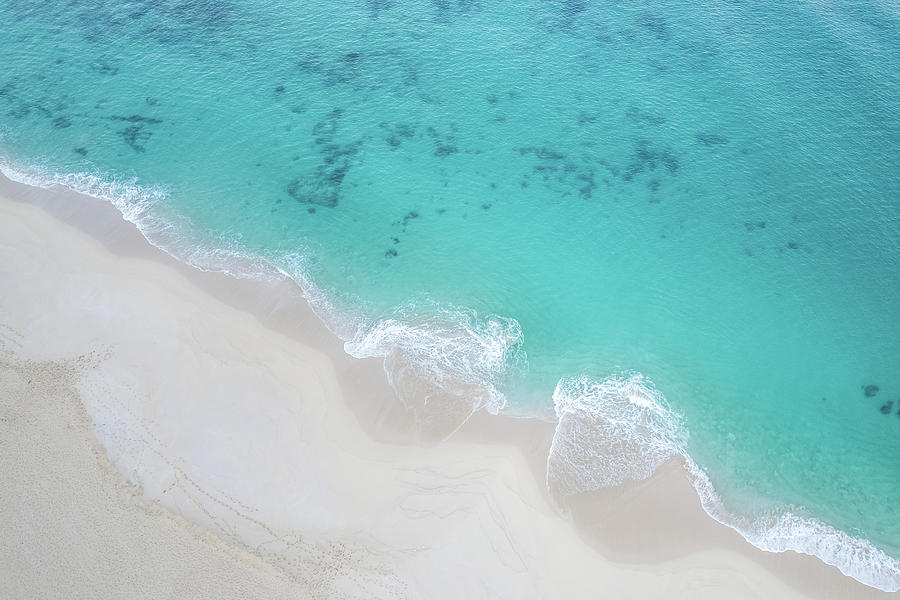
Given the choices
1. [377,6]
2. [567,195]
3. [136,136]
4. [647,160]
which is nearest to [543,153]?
[567,195]

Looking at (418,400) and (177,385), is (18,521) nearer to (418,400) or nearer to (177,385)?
(177,385)

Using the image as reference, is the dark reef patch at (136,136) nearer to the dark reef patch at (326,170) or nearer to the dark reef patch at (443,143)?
the dark reef patch at (326,170)

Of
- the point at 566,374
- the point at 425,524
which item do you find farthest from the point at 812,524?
the point at 425,524

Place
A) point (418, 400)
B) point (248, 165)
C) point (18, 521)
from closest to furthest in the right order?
point (18, 521) < point (418, 400) < point (248, 165)

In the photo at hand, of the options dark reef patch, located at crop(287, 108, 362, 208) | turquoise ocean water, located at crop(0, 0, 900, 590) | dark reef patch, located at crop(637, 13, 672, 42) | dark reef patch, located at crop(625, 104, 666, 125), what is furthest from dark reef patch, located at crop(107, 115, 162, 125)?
dark reef patch, located at crop(637, 13, 672, 42)

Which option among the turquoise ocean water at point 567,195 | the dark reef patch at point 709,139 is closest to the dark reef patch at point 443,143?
the turquoise ocean water at point 567,195

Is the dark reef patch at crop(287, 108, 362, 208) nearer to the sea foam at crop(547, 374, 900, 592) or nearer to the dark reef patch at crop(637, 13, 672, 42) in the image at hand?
the sea foam at crop(547, 374, 900, 592)

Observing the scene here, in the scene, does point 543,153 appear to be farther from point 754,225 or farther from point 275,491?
point 275,491

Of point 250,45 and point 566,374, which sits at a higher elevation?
point 250,45
